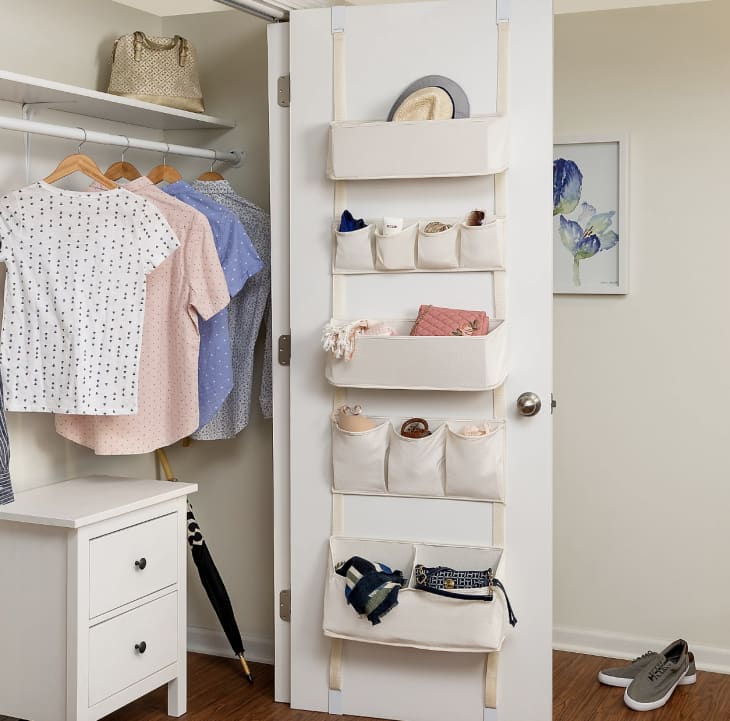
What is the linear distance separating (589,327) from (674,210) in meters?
0.47

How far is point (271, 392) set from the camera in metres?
3.19

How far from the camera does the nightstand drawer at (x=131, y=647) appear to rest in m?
2.64

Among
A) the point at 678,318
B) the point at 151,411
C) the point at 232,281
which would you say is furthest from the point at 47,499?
the point at 678,318

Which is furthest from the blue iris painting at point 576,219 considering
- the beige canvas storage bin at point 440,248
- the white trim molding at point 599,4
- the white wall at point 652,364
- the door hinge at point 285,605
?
the door hinge at point 285,605

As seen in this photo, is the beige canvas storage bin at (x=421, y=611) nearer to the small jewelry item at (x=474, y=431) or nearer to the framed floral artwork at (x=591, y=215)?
the small jewelry item at (x=474, y=431)

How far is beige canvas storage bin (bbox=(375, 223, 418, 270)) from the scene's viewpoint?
2719 millimetres

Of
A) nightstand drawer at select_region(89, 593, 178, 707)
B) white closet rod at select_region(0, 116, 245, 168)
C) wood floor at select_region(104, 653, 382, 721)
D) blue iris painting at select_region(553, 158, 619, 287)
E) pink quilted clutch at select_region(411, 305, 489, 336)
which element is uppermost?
white closet rod at select_region(0, 116, 245, 168)

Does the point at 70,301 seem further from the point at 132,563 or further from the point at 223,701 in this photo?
the point at 223,701

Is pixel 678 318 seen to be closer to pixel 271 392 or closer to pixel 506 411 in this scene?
pixel 506 411

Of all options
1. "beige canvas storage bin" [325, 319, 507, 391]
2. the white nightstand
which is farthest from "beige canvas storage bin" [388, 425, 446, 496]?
the white nightstand

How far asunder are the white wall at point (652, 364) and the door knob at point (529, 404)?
764 millimetres

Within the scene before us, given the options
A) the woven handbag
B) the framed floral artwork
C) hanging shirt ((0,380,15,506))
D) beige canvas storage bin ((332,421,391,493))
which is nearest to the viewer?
hanging shirt ((0,380,15,506))

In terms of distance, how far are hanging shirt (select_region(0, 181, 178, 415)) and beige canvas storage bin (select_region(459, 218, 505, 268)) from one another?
87 centimetres

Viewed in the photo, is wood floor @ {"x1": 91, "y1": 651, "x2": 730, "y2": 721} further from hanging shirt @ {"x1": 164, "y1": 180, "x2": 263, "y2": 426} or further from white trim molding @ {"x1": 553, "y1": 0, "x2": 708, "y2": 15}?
white trim molding @ {"x1": 553, "y1": 0, "x2": 708, "y2": 15}
